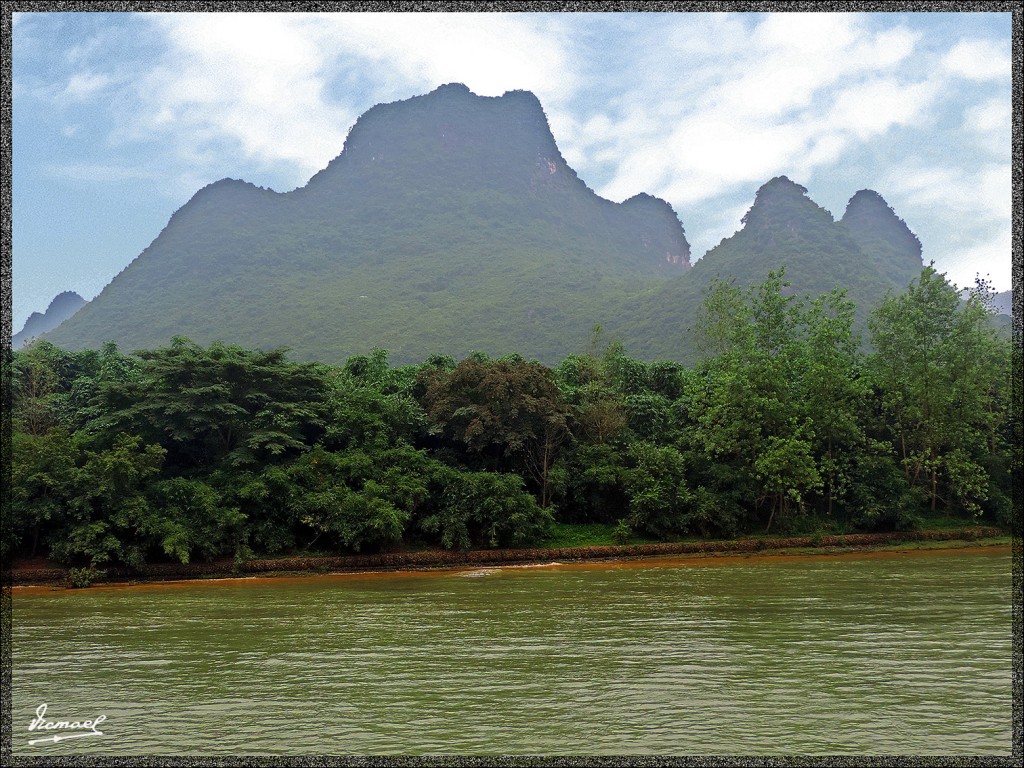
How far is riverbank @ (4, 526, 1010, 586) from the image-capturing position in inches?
765

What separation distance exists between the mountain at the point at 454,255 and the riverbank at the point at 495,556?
32471mm

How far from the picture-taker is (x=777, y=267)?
68000 mm

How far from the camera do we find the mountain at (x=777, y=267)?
206ft

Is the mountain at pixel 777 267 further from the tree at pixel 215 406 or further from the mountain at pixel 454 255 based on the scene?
the tree at pixel 215 406

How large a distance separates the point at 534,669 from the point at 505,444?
54.0 feet

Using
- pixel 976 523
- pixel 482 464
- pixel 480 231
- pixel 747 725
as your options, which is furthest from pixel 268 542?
pixel 480 231

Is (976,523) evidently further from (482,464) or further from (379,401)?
(379,401)

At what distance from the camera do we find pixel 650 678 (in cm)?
888

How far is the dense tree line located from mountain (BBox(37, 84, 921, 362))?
2888 cm

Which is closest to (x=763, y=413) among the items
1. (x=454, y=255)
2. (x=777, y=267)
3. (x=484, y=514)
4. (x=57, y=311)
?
(x=484, y=514)

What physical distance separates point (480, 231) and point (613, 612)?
92.5m

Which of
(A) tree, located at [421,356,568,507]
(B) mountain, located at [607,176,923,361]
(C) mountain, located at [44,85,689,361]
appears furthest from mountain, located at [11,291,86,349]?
(A) tree, located at [421,356,568,507]

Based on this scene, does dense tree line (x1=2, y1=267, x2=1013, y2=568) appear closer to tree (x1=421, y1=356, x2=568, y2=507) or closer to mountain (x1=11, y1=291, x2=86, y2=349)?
tree (x1=421, y1=356, x2=568, y2=507)

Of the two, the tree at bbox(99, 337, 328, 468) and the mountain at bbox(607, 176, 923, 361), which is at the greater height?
the mountain at bbox(607, 176, 923, 361)
